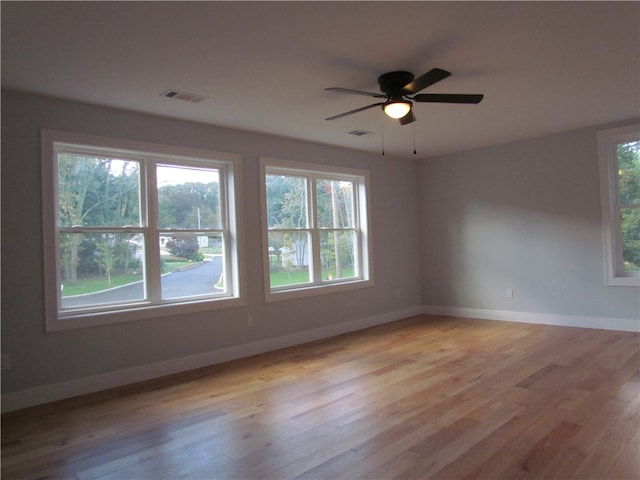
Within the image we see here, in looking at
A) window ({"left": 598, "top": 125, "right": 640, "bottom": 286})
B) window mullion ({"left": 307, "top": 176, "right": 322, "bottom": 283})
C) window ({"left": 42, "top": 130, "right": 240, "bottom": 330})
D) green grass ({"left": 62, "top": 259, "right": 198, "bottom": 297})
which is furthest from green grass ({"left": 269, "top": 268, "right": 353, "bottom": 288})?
window ({"left": 598, "top": 125, "right": 640, "bottom": 286})

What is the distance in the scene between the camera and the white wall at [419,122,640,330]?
17.5ft

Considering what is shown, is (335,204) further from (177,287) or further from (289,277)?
(177,287)

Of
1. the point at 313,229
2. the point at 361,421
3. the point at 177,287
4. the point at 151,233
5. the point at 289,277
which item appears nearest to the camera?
the point at 361,421

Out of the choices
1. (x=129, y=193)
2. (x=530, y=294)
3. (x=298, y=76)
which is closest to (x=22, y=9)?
(x=298, y=76)

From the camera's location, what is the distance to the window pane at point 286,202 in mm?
5246

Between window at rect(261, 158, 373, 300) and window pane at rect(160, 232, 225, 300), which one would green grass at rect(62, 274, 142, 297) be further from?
window at rect(261, 158, 373, 300)

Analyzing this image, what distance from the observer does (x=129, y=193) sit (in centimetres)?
414

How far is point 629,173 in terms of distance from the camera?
5.15 m

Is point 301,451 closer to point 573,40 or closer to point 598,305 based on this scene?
point 573,40

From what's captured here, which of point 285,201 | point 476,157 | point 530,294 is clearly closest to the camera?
point 285,201

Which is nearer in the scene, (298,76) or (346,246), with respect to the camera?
(298,76)

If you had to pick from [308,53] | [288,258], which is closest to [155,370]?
[288,258]

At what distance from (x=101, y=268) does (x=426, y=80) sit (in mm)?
3231

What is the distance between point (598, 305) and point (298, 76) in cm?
465
